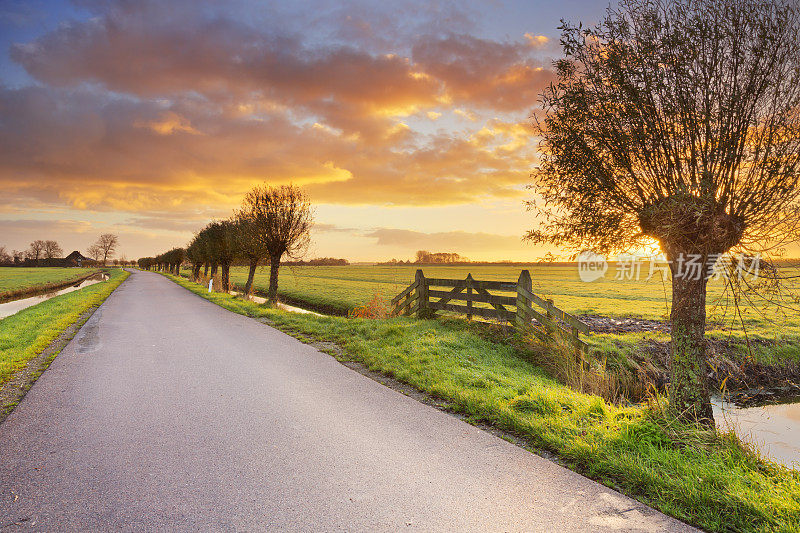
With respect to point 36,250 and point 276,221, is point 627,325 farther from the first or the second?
point 36,250

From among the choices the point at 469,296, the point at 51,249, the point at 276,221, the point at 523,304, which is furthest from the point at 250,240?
the point at 51,249

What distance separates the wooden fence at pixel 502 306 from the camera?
36.4 ft

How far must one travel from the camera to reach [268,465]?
479 cm

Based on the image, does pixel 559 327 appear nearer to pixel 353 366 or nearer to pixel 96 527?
pixel 353 366

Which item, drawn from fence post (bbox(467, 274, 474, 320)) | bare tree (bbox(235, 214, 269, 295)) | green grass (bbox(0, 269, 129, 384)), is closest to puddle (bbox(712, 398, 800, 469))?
fence post (bbox(467, 274, 474, 320))

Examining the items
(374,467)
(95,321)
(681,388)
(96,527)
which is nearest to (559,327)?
(681,388)

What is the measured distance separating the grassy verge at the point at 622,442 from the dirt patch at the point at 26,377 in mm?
6273

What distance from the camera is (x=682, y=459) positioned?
195 inches

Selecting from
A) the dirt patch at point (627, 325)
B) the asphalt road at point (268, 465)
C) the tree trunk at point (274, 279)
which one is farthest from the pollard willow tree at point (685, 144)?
the tree trunk at point (274, 279)

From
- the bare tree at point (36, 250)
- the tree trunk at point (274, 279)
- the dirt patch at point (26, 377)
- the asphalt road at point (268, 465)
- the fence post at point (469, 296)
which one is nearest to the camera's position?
the asphalt road at point (268, 465)

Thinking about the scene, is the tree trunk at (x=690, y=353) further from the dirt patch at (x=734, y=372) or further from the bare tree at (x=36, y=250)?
the bare tree at (x=36, y=250)

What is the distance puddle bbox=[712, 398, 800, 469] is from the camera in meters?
7.54

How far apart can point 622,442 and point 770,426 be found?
267 inches

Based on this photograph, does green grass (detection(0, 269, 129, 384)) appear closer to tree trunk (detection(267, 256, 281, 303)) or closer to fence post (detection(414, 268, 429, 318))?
tree trunk (detection(267, 256, 281, 303))
